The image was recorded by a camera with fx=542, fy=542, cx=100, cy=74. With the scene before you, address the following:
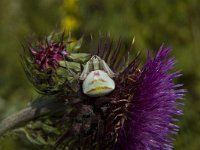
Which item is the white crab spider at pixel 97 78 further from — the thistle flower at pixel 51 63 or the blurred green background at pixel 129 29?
the blurred green background at pixel 129 29

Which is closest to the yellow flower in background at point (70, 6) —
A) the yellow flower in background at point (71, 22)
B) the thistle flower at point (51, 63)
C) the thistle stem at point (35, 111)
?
the yellow flower in background at point (71, 22)

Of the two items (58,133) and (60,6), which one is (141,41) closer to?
(60,6)

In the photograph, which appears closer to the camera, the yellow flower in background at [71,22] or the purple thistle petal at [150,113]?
the purple thistle petal at [150,113]

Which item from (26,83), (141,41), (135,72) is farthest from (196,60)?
(135,72)

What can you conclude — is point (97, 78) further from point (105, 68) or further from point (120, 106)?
point (120, 106)

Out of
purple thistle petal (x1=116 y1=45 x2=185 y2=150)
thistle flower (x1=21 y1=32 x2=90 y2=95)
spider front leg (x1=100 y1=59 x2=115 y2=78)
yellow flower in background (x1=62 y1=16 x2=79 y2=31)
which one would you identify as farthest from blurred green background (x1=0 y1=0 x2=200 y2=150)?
spider front leg (x1=100 y1=59 x2=115 y2=78)

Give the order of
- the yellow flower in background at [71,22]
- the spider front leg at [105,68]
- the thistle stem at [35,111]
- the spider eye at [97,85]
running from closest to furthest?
the spider eye at [97,85], the spider front leg at [105,68], the thistle stem at [35,111], the yellow flower in background at [71,22]

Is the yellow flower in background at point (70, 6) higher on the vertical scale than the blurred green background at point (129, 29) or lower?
higher

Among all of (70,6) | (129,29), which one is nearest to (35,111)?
(129,29)
